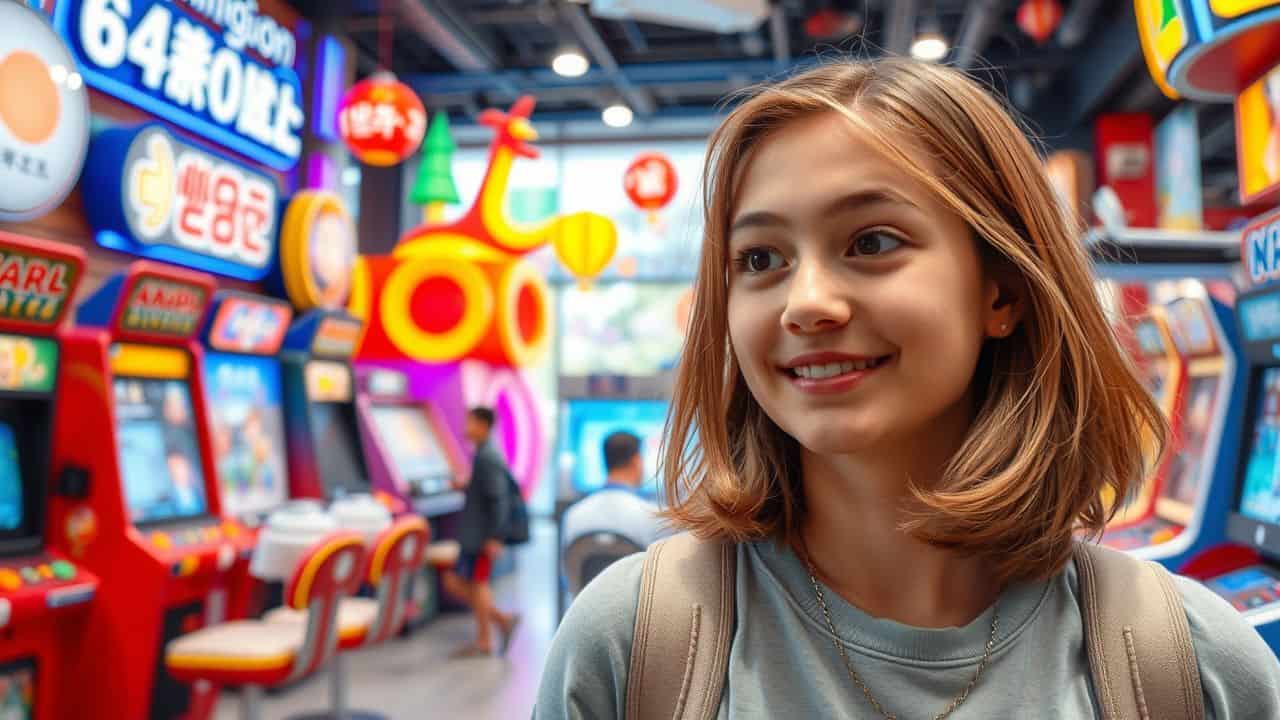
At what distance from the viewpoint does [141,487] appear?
345 centimetres

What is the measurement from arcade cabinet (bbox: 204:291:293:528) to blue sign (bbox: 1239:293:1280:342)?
133 inches

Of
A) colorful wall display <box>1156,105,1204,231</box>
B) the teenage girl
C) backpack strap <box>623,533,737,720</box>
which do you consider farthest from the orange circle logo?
colorful wall display <box>1156,105,1204,231</box>

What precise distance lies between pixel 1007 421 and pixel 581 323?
411 inches

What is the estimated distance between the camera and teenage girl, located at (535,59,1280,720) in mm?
851

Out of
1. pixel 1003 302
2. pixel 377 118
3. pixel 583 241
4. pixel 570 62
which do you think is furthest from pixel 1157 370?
pixel 570 62

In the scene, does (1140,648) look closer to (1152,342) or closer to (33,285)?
(33,285)

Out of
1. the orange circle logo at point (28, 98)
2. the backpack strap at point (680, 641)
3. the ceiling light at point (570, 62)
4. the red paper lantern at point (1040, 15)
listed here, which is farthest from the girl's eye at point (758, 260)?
the ceiling light at point (570, 62)

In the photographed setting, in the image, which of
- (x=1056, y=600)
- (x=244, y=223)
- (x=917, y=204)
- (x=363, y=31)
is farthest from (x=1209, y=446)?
(x=363, y=31)

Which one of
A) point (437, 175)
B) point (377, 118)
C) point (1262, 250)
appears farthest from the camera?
point (437, 175)

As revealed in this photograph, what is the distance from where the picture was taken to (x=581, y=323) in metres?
11.3

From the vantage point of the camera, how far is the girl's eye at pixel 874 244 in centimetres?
85

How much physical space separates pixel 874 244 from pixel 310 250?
4562 mm

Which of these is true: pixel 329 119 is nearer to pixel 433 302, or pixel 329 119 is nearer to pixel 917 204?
pixel 433 302

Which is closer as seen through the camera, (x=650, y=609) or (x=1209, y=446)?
(x=650, y=609)
